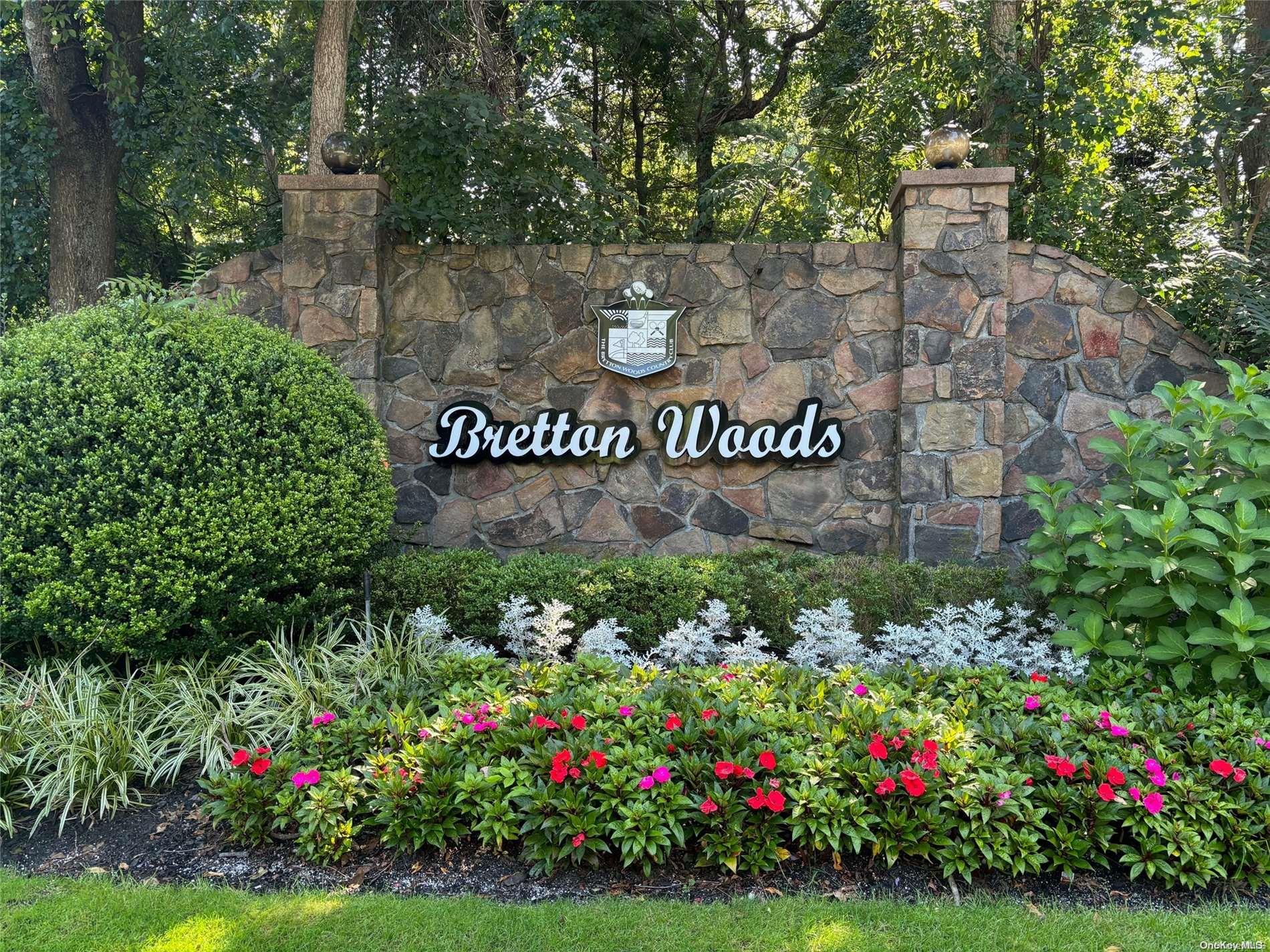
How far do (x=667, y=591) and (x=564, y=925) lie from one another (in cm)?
228

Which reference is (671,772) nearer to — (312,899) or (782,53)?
(312,899)

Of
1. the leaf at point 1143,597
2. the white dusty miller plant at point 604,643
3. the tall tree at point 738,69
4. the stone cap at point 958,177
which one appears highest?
the tall tree at point 738,69

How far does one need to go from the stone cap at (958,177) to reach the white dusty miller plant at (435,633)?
382 centimetres

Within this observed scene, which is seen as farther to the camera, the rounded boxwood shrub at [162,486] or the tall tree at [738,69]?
the tall tree at [738,69]

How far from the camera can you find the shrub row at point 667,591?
185 inches

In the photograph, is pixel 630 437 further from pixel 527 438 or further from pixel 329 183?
pixel 329 183

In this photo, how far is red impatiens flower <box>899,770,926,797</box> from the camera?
9.23ft

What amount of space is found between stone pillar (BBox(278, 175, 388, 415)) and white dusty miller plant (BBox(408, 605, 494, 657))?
196 centimetres

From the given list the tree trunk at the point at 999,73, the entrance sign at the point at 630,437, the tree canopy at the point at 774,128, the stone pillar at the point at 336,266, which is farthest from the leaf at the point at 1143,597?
the tree trunk at the point at 999,73

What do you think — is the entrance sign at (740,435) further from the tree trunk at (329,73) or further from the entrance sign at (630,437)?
the tree trunk at (329,73)

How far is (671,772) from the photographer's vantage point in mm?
3021

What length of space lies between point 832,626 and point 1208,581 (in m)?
1.57

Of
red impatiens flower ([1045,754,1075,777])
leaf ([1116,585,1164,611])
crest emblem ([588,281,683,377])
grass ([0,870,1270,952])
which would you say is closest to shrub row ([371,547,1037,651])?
leaf ([1116,585,1164,611])

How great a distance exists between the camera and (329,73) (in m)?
6.67
